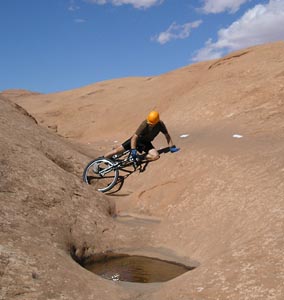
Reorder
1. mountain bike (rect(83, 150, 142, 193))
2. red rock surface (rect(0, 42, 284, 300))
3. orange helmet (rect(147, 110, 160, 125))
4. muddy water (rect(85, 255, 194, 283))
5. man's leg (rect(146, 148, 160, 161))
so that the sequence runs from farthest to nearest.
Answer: mountain bike (rect(83, 150, 142, 193)) < man's leg (rect(146, 148, 160, 161)) < orange helmet (rect(147, 110, 160, 125)) < muddy water (rect(85, 255, 194, 283)) < red rock surface (rect(0, 42, 284, 300))

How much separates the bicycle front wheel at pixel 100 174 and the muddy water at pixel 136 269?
276cm

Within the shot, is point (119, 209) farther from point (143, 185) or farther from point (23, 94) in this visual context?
point (23, 94)

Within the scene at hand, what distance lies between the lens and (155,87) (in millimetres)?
24812

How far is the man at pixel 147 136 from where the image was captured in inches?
382

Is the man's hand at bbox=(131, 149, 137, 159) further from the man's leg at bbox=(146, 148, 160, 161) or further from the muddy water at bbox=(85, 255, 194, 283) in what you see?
the muddy water at bbox=(85, 255, 194, 283)

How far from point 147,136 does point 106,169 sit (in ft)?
3.72

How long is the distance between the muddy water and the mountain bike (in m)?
2.74

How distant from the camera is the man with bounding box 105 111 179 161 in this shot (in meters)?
9.70

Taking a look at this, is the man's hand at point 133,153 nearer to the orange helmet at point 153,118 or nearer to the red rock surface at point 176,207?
the orange helmet at point 153,118

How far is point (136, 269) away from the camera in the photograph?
7.35m

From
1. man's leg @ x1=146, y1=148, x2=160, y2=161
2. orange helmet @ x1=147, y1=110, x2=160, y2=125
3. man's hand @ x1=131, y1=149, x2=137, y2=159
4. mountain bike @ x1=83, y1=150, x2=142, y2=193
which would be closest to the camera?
orange helmet @ x1=147, y1=110, x2=160, y2=125

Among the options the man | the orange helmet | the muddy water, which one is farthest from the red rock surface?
the orange helmet

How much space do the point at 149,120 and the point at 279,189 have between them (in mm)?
3168

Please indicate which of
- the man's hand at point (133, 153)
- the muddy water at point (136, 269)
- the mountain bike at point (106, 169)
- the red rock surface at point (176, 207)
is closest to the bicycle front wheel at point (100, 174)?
the mountain bike at point (106, 169)
